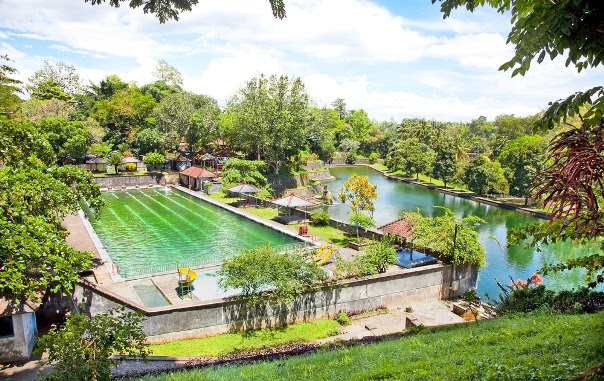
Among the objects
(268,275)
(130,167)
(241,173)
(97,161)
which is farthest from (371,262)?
(97,161)

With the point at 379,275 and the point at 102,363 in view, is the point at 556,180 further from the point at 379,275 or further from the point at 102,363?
the point at 379,275

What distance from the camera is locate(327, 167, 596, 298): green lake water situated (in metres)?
19.8

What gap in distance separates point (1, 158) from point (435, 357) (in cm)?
1331

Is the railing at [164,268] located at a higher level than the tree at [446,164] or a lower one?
lower

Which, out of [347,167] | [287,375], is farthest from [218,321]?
[347,167]

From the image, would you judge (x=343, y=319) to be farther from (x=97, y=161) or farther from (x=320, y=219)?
(x=97, y=161)

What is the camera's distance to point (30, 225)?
10.3m

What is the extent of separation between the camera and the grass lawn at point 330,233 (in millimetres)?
21422

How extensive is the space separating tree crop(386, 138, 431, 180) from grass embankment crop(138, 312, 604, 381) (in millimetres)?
46261

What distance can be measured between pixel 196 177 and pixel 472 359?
103 feet

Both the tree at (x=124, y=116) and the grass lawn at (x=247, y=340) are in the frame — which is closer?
the grass lawn at (x=247, y=340)

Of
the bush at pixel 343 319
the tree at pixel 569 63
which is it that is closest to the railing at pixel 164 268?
the bush at pixel 343 319

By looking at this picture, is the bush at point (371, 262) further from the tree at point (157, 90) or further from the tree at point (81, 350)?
the tree at point (157, 90)

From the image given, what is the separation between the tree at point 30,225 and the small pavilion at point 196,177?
21101 mm
